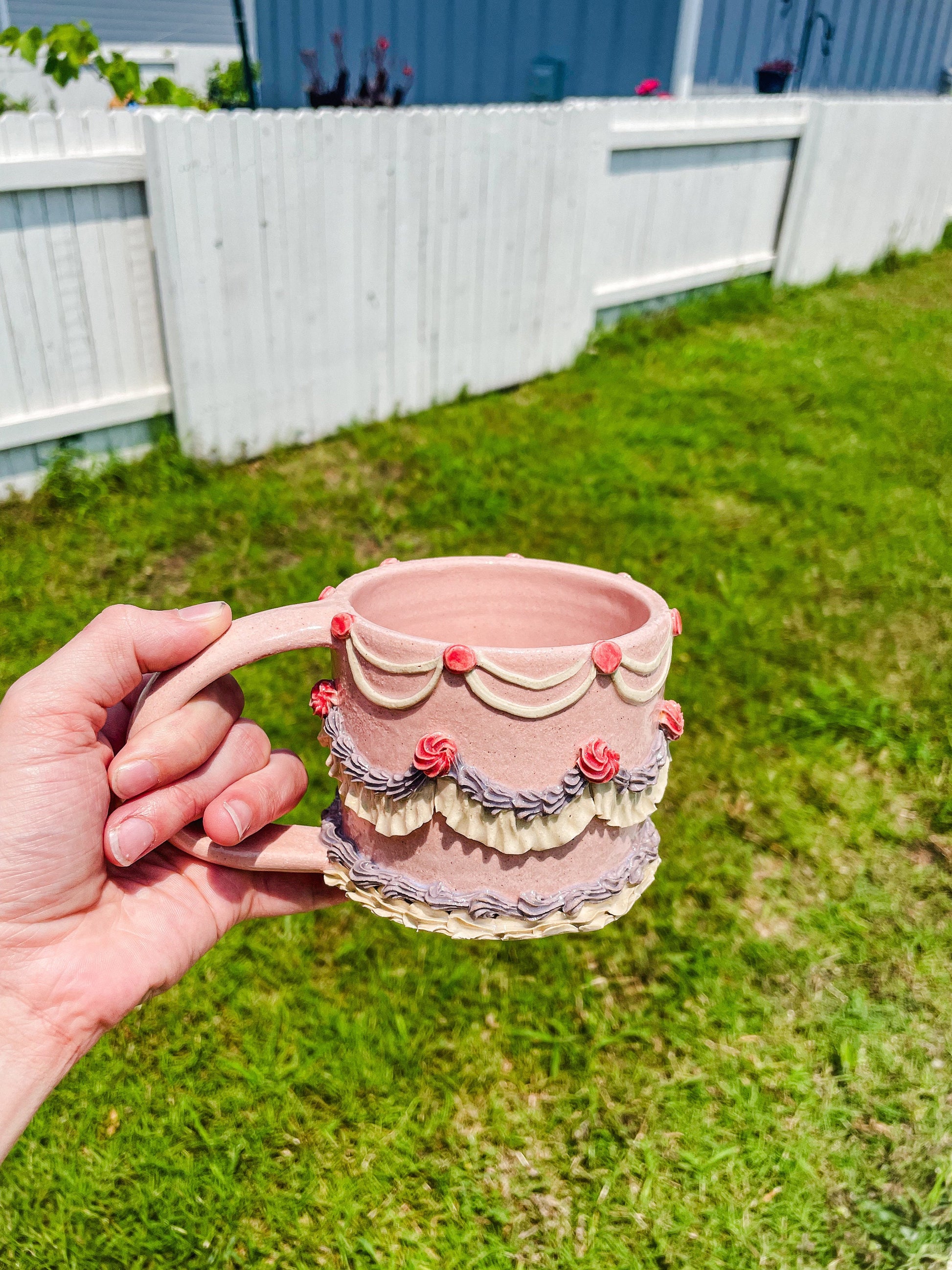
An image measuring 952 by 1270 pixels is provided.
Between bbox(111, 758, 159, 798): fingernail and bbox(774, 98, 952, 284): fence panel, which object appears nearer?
bbox(111, 758, 159, 798): fingernail

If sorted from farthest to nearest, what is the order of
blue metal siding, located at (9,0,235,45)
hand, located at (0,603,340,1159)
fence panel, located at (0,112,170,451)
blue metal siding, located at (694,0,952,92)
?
blue metal siding, located at (9,0,235,45)
blue metal siding, located at (694,0,952,92)
fence panel, located at (0,112,170,451)
hand, located at (0,603,340,1159)

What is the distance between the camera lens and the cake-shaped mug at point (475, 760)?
4.17 ft

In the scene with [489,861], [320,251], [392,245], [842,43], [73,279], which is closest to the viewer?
[489,861]

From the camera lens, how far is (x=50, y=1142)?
7.39ft

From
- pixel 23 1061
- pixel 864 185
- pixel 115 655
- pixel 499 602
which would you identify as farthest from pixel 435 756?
pixel 864 185

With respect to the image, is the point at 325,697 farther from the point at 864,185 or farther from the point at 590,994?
the point at 864,185

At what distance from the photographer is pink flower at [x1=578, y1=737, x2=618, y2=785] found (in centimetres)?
129

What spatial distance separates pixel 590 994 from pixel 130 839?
5.13ft

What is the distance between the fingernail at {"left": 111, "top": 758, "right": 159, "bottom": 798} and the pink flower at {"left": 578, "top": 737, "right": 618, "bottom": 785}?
0.59 metres

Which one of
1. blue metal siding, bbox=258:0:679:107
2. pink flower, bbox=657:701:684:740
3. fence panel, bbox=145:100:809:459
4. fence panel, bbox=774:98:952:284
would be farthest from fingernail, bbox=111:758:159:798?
blue metal siding, bbox=258:0:679:107

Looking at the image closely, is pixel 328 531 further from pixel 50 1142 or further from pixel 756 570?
pixel 50 1142

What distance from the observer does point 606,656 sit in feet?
4.14

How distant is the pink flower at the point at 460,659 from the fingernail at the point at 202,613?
36 centimetres

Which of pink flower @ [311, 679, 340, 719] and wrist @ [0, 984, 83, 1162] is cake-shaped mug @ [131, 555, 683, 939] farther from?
wrist @ [0, 984, 83, 1162]
